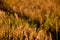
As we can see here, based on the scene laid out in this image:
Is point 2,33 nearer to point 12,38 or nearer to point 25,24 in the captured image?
point 12,38

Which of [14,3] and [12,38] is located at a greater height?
[14,3]

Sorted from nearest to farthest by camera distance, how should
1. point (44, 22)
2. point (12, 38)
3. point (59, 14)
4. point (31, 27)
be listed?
point (12, 38) → point (31, 27) → point (44, 22) → point (59, 14)

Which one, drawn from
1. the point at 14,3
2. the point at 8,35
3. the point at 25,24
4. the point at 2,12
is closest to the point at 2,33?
the point at 8,35

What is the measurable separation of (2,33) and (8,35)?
3.9 inches

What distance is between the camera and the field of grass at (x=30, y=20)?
317cm

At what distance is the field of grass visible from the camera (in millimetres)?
3170

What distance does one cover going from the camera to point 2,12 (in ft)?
12.8

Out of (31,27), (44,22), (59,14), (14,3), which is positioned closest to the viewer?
(31,27)

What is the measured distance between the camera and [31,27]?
3445 mm

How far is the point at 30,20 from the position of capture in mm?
3771

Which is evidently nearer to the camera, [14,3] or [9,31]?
[9,31]

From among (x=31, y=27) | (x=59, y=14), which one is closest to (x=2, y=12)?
(x=31, y=27)

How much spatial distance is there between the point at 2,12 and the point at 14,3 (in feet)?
1.63

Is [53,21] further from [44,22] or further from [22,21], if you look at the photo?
→ [22,21]
